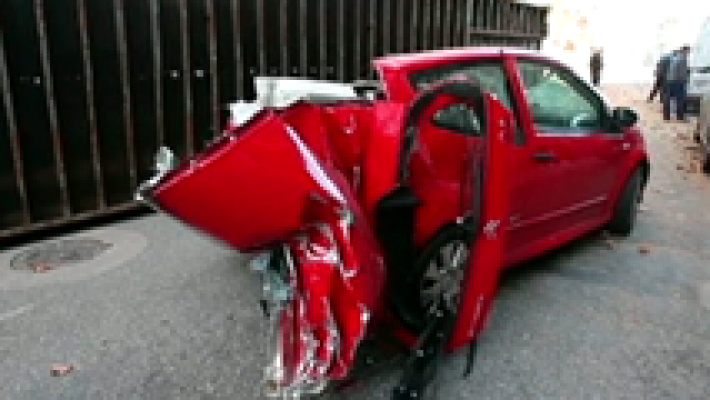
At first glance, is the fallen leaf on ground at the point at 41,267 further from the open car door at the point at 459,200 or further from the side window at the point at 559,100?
the side window at the point at 559,100

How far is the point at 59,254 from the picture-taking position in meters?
4.49

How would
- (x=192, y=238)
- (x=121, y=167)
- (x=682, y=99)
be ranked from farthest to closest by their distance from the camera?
(x=682, y=99), (x=121, y=167), (x=192, y=238)

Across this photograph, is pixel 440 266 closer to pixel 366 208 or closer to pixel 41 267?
pixel 366 208

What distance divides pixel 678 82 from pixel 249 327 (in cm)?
1417

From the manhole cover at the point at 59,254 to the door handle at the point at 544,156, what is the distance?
3.55 metres

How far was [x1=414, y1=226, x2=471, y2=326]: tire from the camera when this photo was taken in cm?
280

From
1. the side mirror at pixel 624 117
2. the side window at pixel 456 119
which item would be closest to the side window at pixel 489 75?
the side window at pixel 456 119

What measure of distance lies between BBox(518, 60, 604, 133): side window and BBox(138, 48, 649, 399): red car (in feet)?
1.86

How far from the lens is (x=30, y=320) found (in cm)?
337

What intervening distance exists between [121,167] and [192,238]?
1249 mm

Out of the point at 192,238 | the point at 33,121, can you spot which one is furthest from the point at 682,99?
the point at 33,121

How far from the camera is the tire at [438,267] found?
9.18 ft

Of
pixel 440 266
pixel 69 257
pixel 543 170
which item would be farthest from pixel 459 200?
pixel 69 257

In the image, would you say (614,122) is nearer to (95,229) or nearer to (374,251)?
(374,251)
